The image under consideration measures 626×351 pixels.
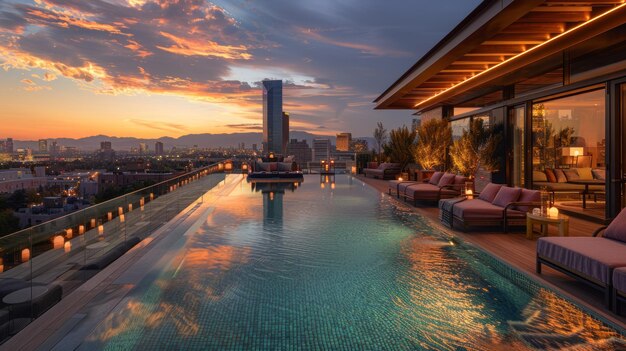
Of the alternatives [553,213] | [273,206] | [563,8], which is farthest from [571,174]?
[273,206]

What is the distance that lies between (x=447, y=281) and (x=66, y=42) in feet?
69.7

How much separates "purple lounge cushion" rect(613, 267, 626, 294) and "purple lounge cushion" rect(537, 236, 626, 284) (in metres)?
0.06

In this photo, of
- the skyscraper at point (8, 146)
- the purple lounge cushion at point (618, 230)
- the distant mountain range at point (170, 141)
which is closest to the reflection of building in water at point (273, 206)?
the purple lounge cushion at point (618, 230)

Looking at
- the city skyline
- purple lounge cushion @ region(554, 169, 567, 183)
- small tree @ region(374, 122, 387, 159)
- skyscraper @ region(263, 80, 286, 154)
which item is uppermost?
skyscraper @ region(263, 80, 286, 154)

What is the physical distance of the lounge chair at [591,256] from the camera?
10.7ft

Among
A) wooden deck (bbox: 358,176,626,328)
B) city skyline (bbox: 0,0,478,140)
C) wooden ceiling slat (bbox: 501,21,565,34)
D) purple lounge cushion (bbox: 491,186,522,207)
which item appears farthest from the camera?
city skyline (bbox: 0,0,478,140)

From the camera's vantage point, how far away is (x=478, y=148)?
10.5 metres

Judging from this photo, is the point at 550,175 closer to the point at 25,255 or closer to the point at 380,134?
the point at 25,255

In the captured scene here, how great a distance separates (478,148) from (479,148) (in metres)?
0.03

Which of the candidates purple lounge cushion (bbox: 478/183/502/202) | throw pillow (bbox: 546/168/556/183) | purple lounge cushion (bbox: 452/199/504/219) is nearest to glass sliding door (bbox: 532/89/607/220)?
throw pillow (bbox: 546/168/556/183)

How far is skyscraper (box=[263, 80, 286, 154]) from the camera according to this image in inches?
4114

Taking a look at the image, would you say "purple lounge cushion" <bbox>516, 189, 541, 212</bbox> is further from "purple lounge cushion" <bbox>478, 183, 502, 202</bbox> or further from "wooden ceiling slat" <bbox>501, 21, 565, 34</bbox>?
"wooden ceiling slat" <bbox>501, 21, 565, 34</bbox>

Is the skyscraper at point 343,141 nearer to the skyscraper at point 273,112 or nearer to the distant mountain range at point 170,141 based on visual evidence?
the distant mountain range at point 170,141

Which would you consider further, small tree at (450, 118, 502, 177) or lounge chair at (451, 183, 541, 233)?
small tree at (450, 118, 502, 177)
